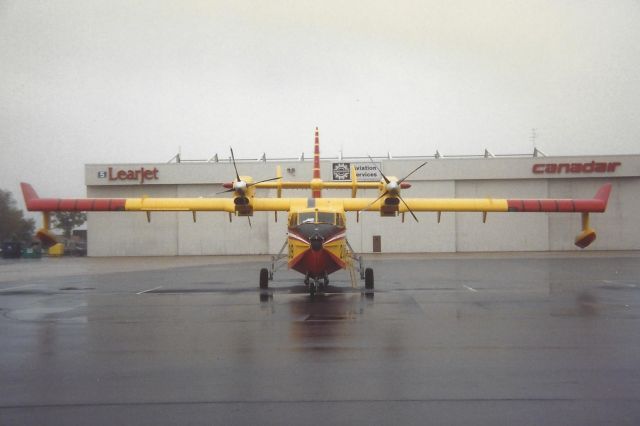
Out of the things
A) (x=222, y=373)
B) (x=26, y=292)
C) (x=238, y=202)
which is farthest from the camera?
(x=238, y=202)

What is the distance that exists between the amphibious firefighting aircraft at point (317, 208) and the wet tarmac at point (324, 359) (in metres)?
1.43

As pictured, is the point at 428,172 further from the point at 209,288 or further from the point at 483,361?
the point at 483,361

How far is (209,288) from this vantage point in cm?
2011

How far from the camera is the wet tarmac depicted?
6.15 m

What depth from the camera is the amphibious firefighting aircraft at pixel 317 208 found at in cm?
1719

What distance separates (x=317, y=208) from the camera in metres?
18.7

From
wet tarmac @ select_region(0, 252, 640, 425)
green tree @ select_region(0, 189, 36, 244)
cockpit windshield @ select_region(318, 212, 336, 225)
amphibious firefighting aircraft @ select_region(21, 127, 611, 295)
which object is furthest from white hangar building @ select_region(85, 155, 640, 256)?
wet tarmac @ select_region(0, 252, 640, 425)

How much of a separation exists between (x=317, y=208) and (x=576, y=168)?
3647 centimetres

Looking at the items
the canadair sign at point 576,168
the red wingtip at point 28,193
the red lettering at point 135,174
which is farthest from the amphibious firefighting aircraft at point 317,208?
the red lettering at point 135,174

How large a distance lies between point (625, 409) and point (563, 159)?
151 feet

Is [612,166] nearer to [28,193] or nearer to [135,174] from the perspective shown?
[135,174]

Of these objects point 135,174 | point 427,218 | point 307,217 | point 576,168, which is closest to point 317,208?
point 307,217

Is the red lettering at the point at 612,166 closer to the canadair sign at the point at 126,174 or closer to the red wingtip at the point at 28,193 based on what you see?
the canadair sign at the point at 126,174

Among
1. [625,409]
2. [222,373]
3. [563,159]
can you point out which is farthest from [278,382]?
[563,159]
